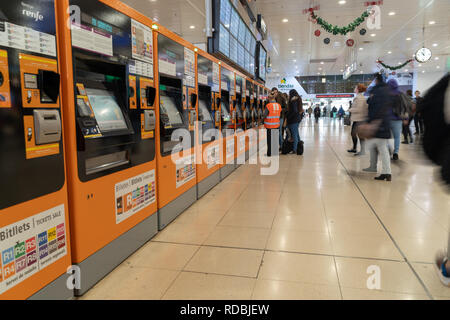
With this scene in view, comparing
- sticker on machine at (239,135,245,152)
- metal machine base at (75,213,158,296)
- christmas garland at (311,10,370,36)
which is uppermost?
christmas garland at (311,10,370,36)

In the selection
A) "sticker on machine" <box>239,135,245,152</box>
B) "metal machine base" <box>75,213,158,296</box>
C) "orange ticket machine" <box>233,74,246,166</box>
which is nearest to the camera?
"metal machine base" <box>75,213,158,296</box>

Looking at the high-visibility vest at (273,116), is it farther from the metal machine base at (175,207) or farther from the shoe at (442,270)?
the shoe at (442,270)

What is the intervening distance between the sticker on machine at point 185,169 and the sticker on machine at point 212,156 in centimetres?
56

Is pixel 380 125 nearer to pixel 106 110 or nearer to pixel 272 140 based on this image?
pixel 106 110

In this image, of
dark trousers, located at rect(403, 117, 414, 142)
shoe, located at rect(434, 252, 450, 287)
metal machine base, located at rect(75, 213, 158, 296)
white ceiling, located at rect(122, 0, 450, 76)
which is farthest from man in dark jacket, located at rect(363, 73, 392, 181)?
white ceiling, located at rect(122, 0, 450, 76)

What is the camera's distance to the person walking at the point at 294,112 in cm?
710

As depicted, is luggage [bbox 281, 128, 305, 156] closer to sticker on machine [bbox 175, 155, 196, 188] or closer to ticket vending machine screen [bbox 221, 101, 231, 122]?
ticket vending machine screen [bbox 221, 101, 231, 122]

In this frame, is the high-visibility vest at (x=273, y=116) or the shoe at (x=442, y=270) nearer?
the shoe at (x=442, y=270)

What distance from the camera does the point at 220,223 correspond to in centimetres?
307

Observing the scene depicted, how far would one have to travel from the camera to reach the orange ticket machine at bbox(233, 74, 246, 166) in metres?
5.93

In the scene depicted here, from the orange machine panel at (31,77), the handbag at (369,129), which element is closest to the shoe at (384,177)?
the handbag at (369,129)

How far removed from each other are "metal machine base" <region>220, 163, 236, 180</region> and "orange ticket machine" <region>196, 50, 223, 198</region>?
0.71 ft
